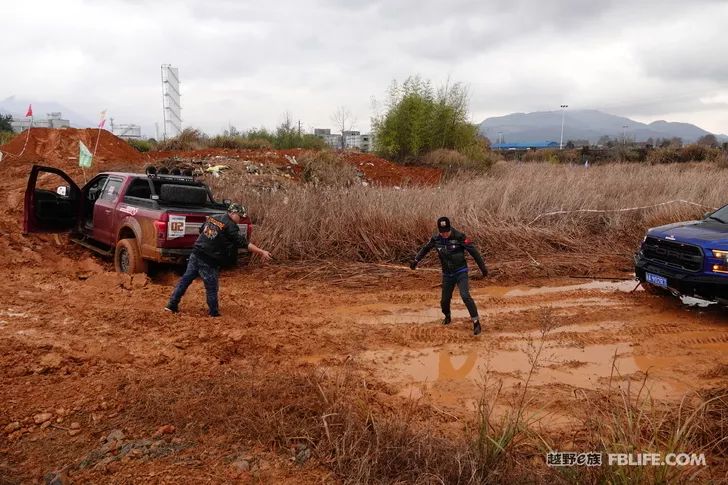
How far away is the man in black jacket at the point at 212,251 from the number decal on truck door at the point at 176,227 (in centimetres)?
133

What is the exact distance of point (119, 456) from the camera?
3.20 metres

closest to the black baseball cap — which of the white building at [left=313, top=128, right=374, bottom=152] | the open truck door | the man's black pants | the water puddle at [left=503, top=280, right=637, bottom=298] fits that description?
the man's black pants

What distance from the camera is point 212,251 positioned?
6305 mm

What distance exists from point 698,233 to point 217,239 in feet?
21.7

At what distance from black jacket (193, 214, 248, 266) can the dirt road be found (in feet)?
2.61

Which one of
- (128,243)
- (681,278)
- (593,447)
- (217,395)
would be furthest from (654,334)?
(128,243)

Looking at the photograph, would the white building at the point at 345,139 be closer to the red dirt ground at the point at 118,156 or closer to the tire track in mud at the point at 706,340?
the red dirt ground at the point at 118,156

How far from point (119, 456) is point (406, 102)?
22.9 metres

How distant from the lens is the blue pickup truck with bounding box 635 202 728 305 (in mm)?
6453

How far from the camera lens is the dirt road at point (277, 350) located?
11.0ft

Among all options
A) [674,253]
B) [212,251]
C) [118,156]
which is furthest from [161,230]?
[118,156]

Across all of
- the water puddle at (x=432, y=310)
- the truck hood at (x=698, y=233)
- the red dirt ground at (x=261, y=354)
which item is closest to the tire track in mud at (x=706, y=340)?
the red dirt ground at (x=261, y=354)

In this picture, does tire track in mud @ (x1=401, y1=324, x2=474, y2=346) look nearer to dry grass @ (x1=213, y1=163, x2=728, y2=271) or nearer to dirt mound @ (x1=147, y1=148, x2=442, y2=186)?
dry grass @ (x1=213, y1=163, x2=728, y2=271)

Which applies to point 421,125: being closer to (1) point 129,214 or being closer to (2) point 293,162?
(2) point 293,162
